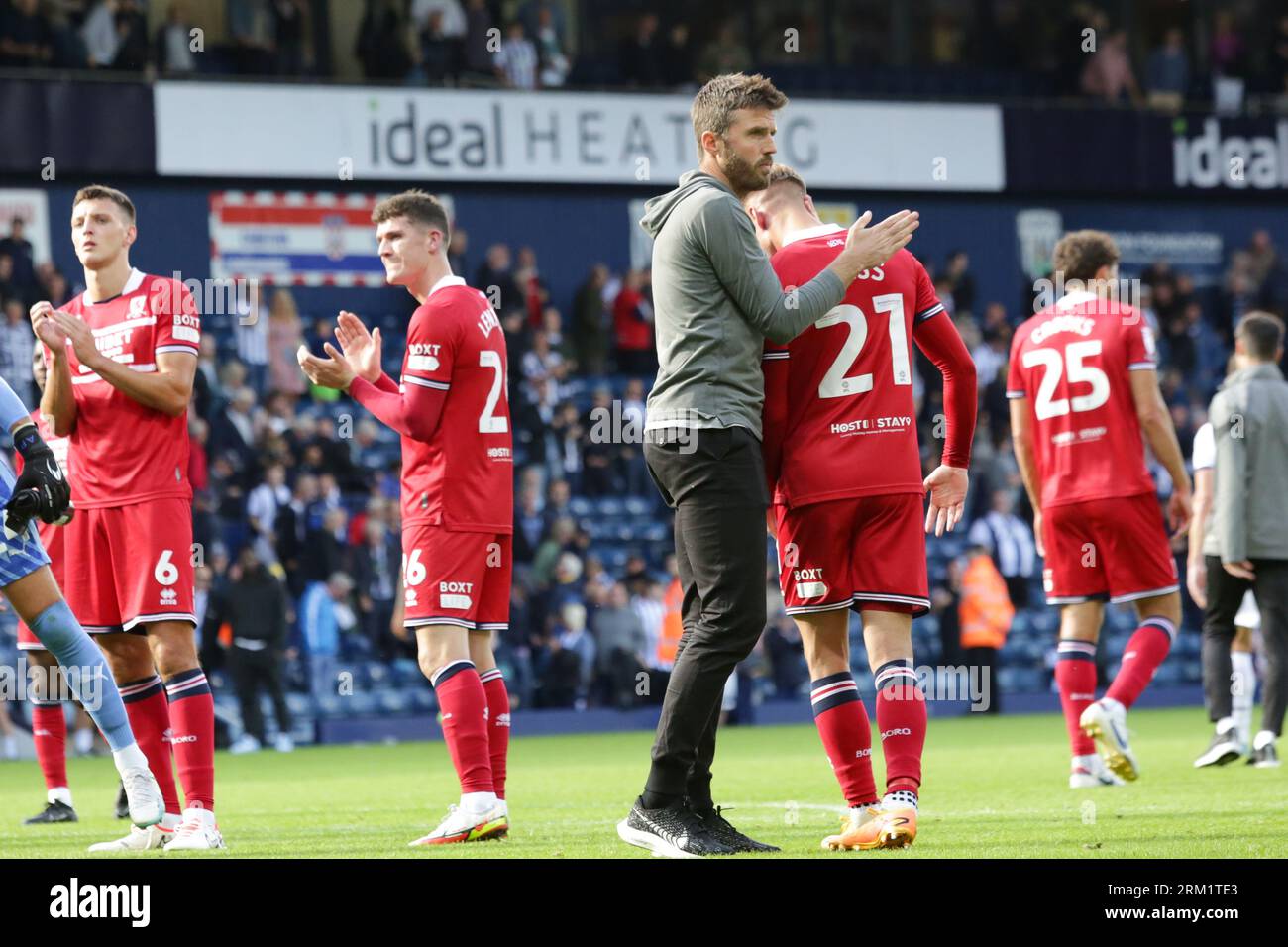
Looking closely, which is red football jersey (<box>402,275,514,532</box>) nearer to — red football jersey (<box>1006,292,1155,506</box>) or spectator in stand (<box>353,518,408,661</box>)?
red football jersey (<box>1006,292,1155,506</box>)

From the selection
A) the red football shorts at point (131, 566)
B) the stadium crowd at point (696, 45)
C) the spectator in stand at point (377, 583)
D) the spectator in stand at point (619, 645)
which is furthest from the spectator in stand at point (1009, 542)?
the red football shorts at point (131, 566)

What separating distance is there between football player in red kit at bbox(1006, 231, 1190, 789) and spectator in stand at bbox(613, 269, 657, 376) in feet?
42.8

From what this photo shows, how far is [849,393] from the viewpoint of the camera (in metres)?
6.55

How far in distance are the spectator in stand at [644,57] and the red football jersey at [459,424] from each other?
16501mm

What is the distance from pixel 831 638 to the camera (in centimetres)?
661

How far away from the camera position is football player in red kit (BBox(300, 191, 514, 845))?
7.16 meters

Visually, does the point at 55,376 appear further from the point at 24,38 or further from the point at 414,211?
the point at 24,38

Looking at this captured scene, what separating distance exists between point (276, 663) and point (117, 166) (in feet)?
22.5

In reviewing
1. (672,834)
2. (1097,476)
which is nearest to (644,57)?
(1097,476)

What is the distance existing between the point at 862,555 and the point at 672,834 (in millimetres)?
1176

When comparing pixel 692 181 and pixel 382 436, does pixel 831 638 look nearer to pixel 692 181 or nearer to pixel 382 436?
pixel 692 181

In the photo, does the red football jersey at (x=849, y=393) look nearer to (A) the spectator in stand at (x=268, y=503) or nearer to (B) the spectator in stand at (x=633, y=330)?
(A) the spectator in stand at (x=268, y=503)

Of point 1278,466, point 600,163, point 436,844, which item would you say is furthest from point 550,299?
point 436,844

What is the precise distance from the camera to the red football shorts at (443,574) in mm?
7234
